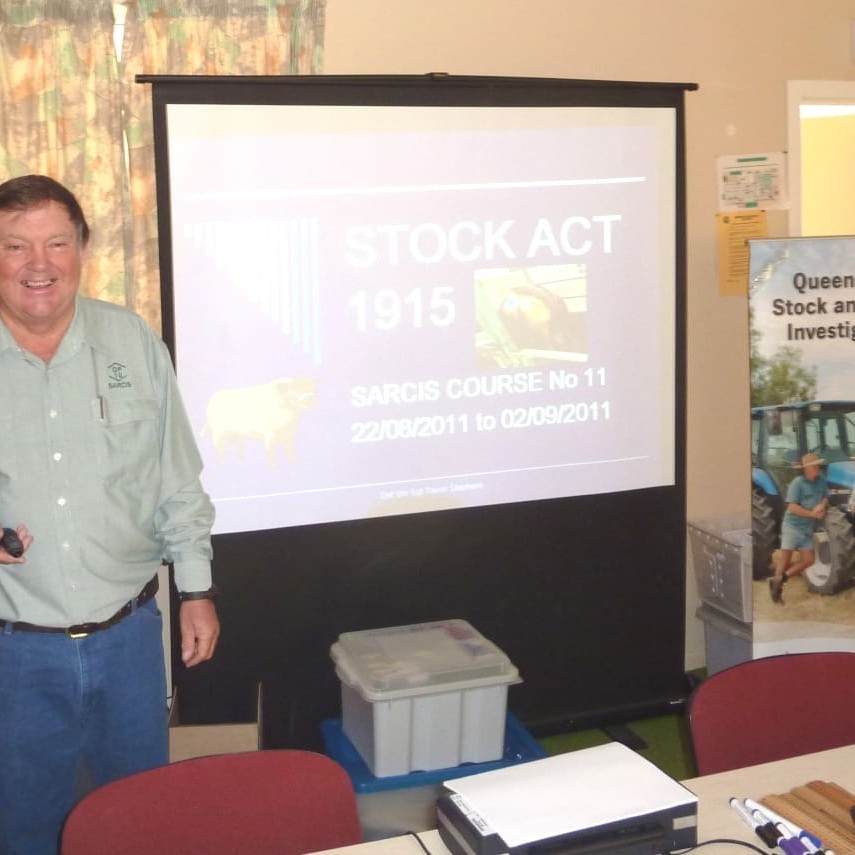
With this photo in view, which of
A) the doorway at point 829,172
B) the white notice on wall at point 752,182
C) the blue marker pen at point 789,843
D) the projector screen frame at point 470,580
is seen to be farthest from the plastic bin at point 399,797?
the doorway at point 829,172

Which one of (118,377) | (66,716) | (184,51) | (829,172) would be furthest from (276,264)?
(829,172)

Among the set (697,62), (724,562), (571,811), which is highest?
(697,62)

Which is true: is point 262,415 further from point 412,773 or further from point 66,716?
point 66,716

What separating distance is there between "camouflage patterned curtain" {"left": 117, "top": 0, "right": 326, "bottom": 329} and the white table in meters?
2.08

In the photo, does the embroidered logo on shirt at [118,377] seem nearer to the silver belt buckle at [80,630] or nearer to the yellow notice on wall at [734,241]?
the silver belt buckle at [80,630]

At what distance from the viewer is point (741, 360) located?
163 inches

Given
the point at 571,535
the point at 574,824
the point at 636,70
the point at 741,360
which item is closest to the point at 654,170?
the point at 636,70

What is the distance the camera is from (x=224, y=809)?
172 cm

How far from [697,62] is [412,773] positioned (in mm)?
2632

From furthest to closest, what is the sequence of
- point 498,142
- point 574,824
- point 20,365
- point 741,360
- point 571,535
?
1. point 741,360
2. point 571,535
3. point 498,142
4. point 20,365
5. point 574,824

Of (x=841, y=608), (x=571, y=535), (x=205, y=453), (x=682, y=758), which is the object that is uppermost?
(x=205, y=453)

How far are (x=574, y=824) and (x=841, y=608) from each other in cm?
239

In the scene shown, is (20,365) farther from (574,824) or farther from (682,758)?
(682,758)

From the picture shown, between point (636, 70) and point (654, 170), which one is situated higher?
point (636, 70)
